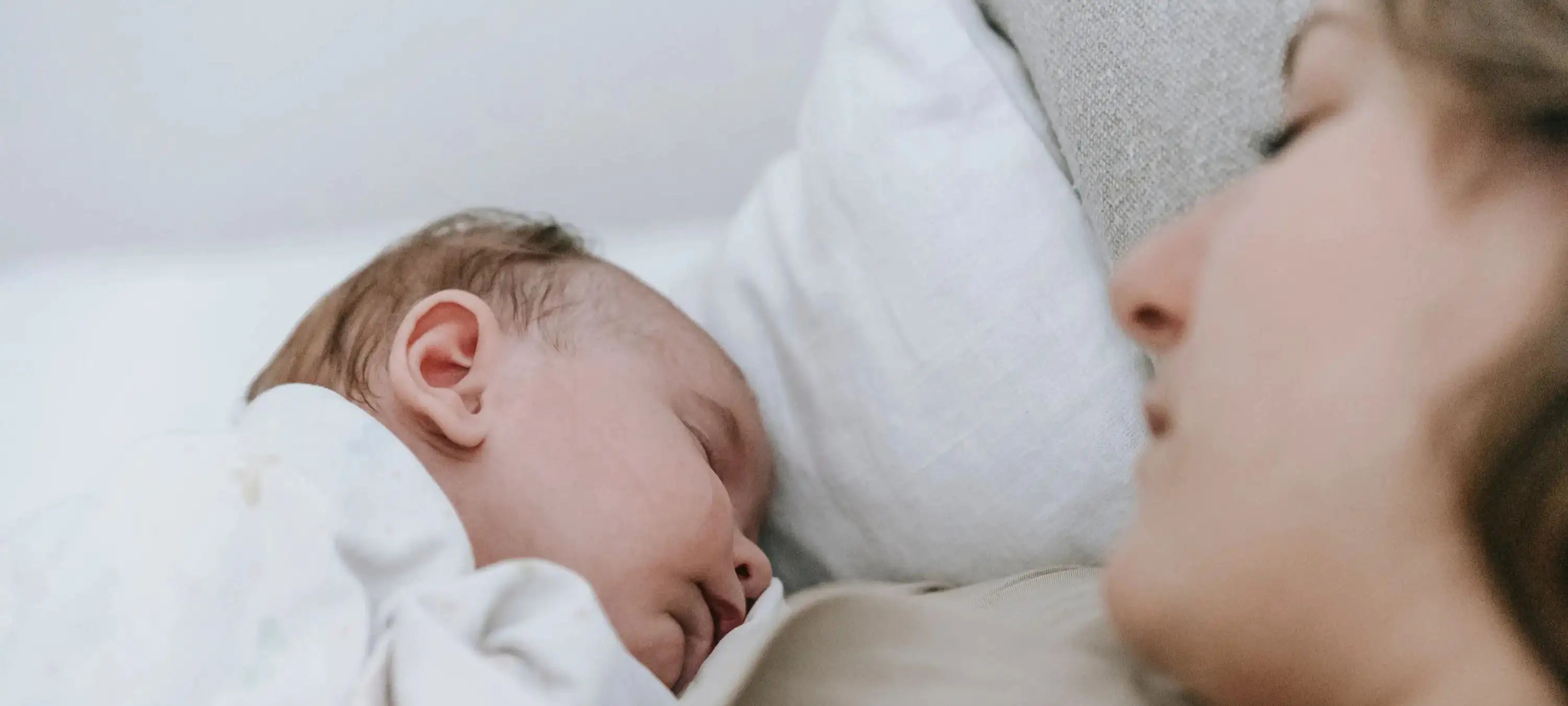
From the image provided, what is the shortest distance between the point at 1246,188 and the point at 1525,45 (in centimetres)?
11

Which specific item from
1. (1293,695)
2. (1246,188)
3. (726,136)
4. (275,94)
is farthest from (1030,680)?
(275,94)

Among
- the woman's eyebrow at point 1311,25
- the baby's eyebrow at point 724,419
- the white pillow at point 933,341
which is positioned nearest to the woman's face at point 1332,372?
the woman's eyebrow at point 1311,25

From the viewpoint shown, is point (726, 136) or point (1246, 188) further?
point (726, 136)

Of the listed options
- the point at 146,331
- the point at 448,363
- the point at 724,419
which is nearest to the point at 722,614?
the point at 724,419

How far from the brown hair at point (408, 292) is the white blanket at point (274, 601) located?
0.13m

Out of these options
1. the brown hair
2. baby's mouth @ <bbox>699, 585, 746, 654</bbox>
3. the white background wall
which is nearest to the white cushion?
the white background wall

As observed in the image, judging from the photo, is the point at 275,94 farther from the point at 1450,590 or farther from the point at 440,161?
the point at 1450,590

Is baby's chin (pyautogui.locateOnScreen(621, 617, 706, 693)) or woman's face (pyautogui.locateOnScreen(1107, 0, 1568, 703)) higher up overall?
woman's face (pyautogui.locateOnScreen(1107, 0, 1568, 703))

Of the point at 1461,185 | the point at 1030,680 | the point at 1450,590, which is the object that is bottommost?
the point at 1030,680

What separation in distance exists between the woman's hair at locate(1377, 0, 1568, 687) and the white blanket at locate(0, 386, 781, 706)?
15.1 inches

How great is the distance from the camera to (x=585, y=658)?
53 centimetres

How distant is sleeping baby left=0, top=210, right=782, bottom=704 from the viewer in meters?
0.51

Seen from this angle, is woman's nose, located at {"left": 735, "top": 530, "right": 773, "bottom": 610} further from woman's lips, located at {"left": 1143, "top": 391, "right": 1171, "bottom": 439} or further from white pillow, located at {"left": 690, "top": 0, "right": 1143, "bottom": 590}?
woman's lips, located at {"left": 1143, "top": 391, "right": 1171, "bottom": 439}

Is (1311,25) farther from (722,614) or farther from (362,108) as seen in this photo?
(362,108)
